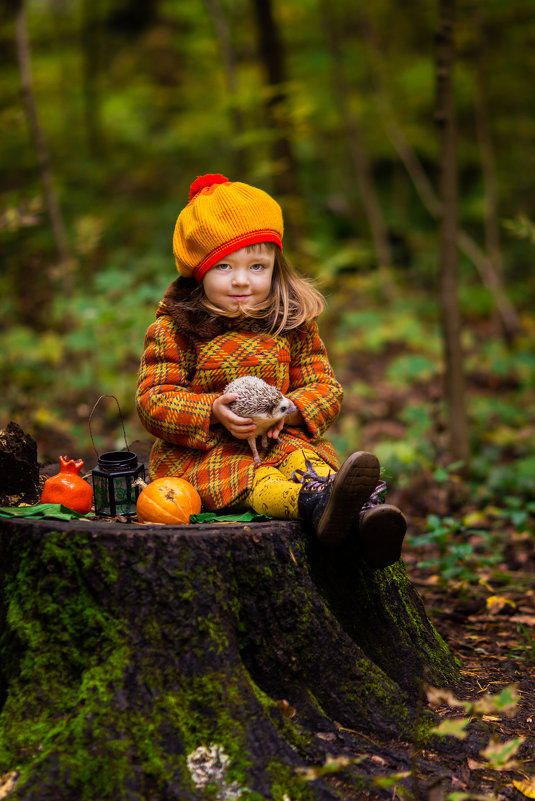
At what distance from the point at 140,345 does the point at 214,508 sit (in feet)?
15.0

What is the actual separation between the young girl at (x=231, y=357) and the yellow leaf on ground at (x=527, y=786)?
110 centimetres

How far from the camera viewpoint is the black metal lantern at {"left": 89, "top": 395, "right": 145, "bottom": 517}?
295cm

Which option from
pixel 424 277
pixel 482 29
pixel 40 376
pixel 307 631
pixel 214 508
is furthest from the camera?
pixel 424 277

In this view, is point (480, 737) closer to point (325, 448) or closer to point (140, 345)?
point (325, 448)

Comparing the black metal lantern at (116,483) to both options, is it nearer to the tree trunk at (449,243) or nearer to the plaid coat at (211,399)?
the plaid coat at (211,399)

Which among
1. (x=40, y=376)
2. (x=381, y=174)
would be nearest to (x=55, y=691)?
(x=40, y=376)

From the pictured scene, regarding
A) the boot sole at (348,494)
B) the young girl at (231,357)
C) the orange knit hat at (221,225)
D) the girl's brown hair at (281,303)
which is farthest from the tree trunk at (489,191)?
the boot sole at (348,494)

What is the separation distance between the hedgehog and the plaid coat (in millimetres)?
120

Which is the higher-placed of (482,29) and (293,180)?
(482,29)

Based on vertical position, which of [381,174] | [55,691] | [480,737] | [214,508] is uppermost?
[381,174]

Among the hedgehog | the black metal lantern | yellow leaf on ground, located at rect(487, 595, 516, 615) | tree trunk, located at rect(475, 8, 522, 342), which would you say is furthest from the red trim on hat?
tree trunk, located at rect(475, 8, 522, 342)

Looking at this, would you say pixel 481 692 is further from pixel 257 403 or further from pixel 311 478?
pixel 257 403

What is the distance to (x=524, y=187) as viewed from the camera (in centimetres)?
1664

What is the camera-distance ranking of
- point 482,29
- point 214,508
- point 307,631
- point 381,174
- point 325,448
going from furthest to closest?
1. point 381,174
2. point 482,29
3. point 325,448
4. point 214,508
5. point 307,631
